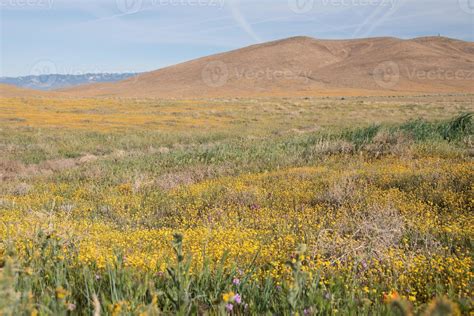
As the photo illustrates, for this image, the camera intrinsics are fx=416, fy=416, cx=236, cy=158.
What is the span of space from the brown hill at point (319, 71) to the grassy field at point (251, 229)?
8734 centimetres

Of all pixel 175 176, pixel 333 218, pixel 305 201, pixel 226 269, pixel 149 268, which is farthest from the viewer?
pixel 175 176

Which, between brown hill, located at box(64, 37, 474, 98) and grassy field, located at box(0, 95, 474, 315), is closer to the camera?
grassy field, located at box(0, 95, 474, 315)

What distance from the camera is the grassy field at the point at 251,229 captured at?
9.11ft

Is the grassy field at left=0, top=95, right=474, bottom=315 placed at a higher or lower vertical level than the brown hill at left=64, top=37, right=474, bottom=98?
lower

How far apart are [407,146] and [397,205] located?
595cm

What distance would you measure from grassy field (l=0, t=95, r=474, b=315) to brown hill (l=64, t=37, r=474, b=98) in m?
87.3

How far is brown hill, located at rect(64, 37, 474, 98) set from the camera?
111m

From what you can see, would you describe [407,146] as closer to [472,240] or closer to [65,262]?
[472,240]

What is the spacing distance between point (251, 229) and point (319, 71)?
431 feet

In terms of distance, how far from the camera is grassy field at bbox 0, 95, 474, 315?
2777mm

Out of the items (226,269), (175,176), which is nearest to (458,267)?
(226,269)

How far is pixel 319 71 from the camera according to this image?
131500 mm

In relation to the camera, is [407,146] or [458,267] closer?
[458,267]

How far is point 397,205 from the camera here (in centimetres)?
680
